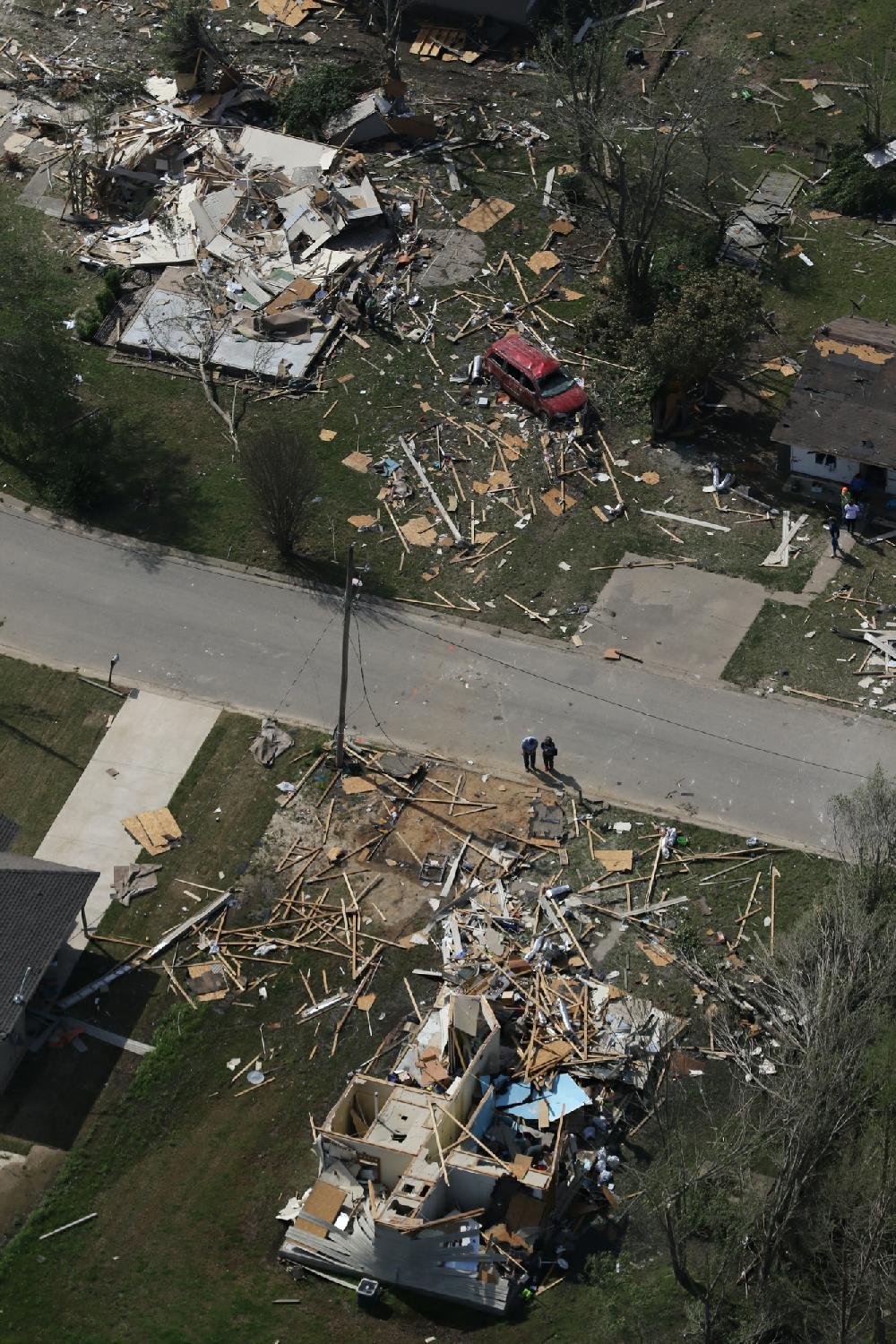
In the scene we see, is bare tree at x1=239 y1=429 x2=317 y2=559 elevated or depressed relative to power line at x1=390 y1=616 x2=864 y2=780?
elevated

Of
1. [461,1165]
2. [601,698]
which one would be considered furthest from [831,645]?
[461,1165]

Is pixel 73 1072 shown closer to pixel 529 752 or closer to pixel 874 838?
pixel 529 752

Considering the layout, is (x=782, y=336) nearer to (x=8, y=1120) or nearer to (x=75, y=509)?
(x=75, y=509)

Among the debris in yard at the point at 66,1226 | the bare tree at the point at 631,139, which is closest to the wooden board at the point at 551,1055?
the debris in yard at the point at 66,1226

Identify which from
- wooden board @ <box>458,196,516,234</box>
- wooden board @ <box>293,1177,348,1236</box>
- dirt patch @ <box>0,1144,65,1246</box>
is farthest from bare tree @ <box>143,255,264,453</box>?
wooden board @ <box>293,1177,348,1236</box>

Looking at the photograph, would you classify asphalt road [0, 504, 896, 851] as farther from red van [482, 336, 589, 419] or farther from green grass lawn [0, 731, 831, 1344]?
red van [482, 336, 589, 419]

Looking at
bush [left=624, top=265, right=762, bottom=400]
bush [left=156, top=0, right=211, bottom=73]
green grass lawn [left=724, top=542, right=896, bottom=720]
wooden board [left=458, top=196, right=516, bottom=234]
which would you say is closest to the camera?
green grass lawn [left=724, top=542, right=896, bottom=720]

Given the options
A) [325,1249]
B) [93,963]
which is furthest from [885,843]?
[93,963]
